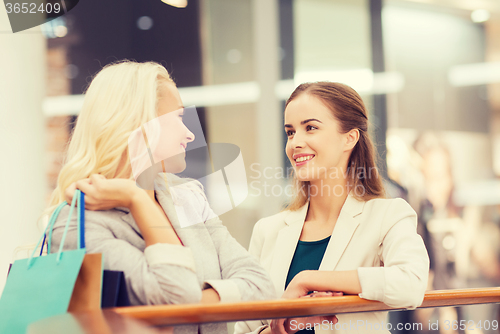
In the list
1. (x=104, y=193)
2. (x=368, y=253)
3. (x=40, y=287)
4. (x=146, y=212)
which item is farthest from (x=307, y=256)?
(x=40, y=287)

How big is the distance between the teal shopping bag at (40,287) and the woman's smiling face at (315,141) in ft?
1.99

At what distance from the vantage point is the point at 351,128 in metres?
1.27

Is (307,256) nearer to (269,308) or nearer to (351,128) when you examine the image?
(269,308)

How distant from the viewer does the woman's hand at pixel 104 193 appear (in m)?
1.01

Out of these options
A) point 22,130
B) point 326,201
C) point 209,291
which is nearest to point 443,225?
point 326,201

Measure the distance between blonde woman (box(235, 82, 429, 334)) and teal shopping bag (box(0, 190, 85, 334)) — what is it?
→ 0.52m

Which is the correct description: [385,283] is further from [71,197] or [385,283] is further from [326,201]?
[71,197]

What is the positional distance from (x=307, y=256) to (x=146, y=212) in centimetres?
49

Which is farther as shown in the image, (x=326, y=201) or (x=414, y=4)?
(x=414, y=4)

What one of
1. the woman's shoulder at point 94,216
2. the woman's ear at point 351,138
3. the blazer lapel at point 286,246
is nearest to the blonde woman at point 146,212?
the woman's shoulder at point 94,216

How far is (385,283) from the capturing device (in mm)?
Answer: 1068

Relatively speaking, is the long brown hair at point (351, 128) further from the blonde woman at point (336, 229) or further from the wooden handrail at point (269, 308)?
the wooden handrail at point (269, 308)

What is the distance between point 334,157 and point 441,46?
44.4 inches

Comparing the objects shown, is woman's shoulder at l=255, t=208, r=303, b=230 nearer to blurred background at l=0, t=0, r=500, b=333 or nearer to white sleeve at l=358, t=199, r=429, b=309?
blurred background at l=0, t=0, r=500, b=333
